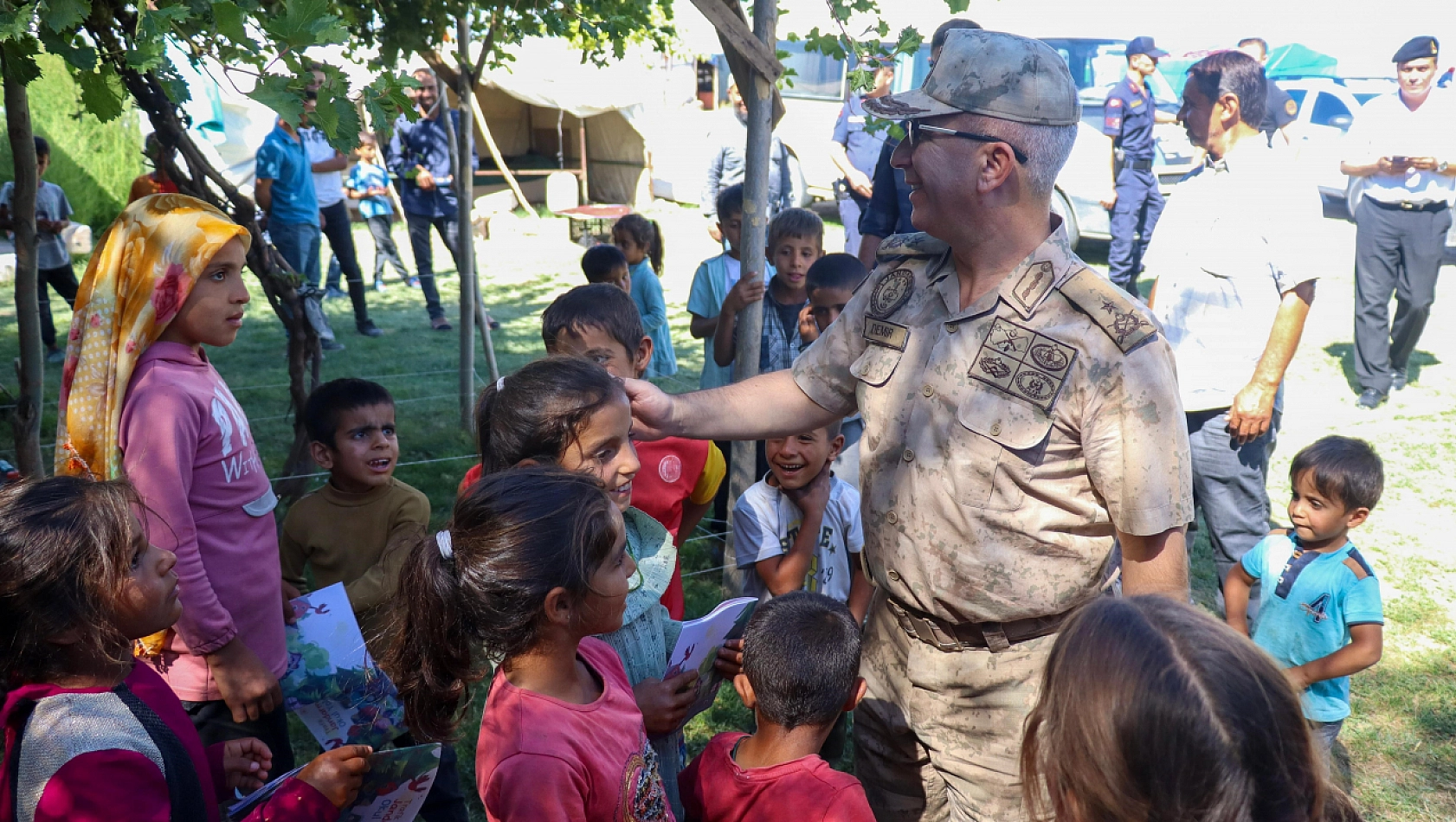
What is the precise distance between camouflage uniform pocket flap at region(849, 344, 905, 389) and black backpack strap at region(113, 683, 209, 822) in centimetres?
150

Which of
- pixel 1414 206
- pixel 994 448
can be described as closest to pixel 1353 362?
pixel 1414 206

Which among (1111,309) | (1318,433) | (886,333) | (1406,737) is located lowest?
(1318,433)

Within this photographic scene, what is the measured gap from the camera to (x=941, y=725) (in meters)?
2.29

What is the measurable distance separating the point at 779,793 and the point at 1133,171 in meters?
8.68

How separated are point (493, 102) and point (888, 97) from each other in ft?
57.0

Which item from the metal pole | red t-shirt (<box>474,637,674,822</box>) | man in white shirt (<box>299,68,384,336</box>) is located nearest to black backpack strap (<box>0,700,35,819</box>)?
red t-shirt (<box>474,637,674,822</box>)

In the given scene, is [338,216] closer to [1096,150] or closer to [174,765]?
[174,765]

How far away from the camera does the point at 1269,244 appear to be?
3.71 metres

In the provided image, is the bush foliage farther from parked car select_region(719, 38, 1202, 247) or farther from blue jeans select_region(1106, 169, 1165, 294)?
blue jeans select_region(1106, 169, 1165, 294)

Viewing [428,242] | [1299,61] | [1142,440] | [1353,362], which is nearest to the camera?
[1142,440]

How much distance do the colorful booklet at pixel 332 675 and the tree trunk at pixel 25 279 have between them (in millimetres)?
2002

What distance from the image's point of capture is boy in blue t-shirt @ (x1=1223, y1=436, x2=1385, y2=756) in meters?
3.00

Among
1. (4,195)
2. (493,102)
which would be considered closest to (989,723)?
(4,195)

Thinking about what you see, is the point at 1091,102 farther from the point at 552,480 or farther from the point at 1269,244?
the point at 552,480
